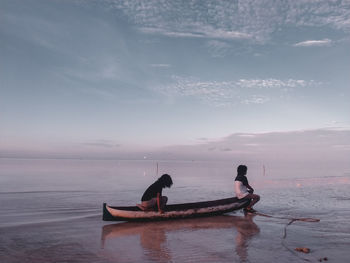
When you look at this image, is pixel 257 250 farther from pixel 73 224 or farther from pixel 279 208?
pixel 279 208

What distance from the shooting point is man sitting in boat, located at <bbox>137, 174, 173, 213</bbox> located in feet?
40.6

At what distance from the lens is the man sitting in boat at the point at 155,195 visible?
487 inches

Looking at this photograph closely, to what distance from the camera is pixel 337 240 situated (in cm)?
993

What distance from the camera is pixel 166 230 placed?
1133 centimetres

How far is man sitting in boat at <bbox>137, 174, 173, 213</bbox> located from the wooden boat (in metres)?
0.26

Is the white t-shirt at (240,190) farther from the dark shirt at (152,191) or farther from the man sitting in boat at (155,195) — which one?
the dark shirt at (152,191)

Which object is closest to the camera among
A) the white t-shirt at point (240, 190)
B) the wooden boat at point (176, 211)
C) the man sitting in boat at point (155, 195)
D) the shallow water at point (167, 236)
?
the shallow water at point (167, 236)

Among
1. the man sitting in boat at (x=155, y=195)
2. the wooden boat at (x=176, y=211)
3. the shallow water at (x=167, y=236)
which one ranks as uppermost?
the man sitting in boat at (x=155, y=195)

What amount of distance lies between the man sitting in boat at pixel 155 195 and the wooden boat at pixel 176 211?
0.26 metres

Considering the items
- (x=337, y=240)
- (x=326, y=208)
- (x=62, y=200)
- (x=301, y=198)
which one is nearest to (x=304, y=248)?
(x=337, y=240)

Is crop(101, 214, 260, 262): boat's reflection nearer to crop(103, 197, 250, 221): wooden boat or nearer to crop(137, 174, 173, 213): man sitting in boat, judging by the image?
crop(103, 197, 250, 221): wooden boat

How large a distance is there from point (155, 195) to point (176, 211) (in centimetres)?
139

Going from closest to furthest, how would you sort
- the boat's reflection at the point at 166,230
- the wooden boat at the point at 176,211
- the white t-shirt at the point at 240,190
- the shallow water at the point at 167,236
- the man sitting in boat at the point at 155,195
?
the shallow water at the point at 167,236, the boat's reflection at the point at 166,230, the wooden boat at the point at 176,211, the man sitting in boat at the point at 155,195, the white t-shirt at the point at 240,190

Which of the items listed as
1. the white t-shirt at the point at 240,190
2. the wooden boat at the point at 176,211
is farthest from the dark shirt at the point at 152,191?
the white t-shirt at the point at 240,190
